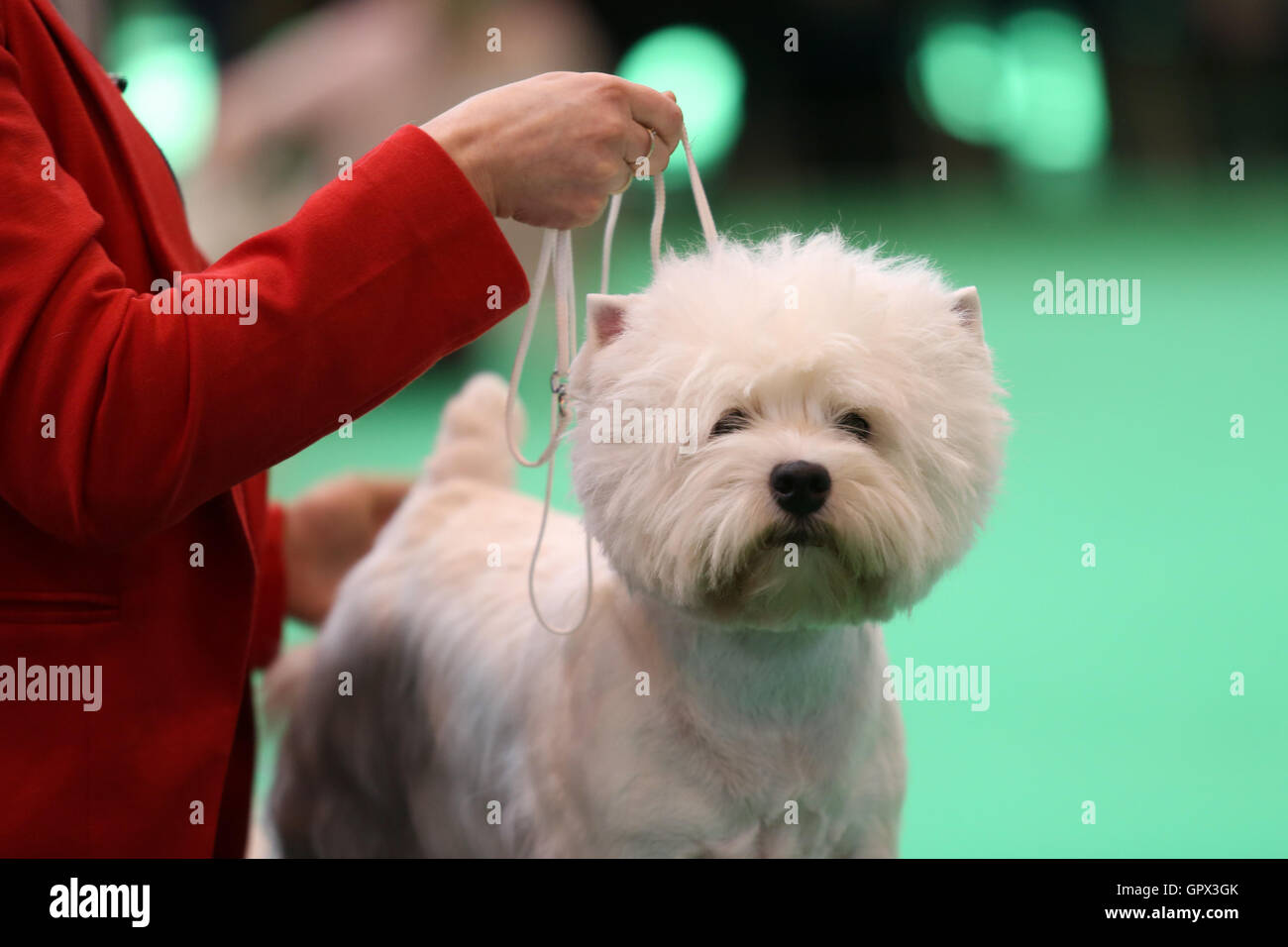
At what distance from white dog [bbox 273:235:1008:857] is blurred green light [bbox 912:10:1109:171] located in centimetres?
525

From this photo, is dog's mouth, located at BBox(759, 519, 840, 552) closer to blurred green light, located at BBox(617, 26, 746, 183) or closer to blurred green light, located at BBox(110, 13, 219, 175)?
blurred green light, located at BBox(110, 13, 219, 175)

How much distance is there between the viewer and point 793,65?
629 centimetres

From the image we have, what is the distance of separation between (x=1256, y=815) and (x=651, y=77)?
371 cm

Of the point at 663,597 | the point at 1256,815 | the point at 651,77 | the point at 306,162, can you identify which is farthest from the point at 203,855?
the point at 651,77

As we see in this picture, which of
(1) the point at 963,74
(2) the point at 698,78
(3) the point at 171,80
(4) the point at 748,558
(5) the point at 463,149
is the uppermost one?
(1) the point at 963,74

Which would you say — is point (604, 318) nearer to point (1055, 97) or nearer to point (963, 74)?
point (963, 74)

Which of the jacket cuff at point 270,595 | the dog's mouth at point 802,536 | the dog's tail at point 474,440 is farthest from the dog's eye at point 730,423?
the jacket cuff at point 270,595

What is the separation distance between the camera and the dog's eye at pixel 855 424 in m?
1.21

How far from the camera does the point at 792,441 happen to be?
1164 mm

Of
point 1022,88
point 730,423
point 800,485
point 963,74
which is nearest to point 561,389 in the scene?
point 730,423

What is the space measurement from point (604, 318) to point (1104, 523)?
277cm

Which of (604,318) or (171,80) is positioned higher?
(171,80)

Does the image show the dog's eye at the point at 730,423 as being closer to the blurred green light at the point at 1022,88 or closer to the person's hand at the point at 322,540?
the person's hand at the point at 322,540

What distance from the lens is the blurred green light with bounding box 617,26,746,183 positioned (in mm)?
5242
